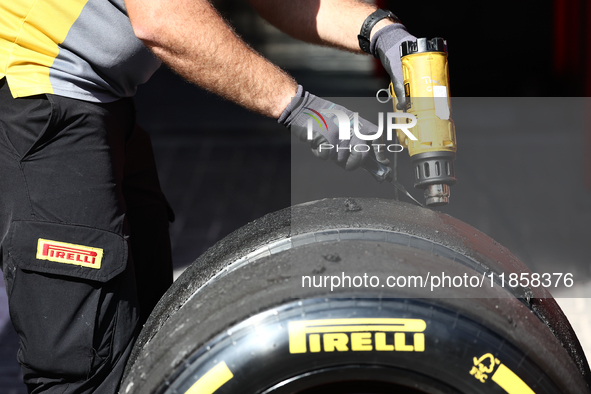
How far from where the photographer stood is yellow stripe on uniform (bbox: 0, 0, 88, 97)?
60.5 inches

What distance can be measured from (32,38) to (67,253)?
0.55 m

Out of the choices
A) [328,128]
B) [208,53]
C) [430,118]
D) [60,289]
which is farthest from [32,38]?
[430,118]

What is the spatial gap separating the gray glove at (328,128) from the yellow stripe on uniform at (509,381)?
65cm

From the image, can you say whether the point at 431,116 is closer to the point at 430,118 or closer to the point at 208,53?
the point at 430,118

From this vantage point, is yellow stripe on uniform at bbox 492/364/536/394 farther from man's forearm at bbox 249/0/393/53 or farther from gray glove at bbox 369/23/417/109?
man's forearm at bbox 249/0/393/53

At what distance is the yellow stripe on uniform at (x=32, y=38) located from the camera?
154 centimetres

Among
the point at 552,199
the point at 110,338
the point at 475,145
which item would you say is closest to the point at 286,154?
the point at 475,145

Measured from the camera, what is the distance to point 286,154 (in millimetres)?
6789

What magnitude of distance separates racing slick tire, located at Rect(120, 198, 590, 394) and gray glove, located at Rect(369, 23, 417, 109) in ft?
1.91

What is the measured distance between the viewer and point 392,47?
1.78 m

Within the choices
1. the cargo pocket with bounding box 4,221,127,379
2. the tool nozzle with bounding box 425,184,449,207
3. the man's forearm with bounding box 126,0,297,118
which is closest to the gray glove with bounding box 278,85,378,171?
the man's forearm with bounding box 126,0,297,118

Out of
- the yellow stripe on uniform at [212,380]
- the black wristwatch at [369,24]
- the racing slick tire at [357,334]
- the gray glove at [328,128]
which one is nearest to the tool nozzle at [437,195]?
the gray glove at [328,128]

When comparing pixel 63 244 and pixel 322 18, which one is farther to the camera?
pixel 322 18

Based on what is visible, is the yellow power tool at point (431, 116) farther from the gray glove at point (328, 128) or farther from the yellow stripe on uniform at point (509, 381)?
the yellow stripe on uniform at point (509, 381)
